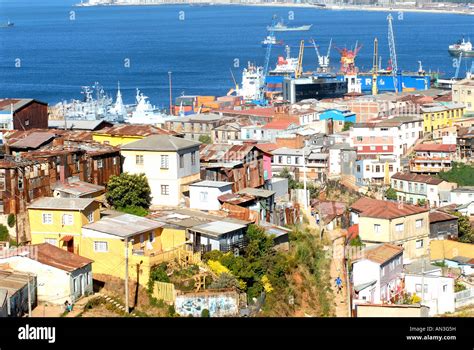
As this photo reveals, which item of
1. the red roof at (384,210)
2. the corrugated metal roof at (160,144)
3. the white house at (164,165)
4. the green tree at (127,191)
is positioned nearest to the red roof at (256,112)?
the red roof at (384,210)

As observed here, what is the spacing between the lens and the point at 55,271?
212 inches

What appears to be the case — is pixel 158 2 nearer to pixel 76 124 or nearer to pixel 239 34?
pixel 239 34

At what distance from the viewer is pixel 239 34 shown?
5534cm

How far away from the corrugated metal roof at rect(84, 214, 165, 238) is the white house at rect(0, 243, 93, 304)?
13.0 inches

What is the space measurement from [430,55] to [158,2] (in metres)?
61.4

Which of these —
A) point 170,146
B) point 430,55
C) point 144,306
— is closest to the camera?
point 144,306

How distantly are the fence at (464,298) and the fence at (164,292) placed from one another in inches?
97.7

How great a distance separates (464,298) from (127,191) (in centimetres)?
250

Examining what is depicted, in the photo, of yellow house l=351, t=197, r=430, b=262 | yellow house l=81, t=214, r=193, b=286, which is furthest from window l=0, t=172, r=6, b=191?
yellow house l=351, t=197, r=430, b=262

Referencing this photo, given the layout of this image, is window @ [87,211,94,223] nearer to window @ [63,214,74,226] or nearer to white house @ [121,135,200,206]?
window @ [63,214,74,226]

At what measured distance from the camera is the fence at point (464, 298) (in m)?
7.26

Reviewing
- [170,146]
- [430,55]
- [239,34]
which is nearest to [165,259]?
[170,146]

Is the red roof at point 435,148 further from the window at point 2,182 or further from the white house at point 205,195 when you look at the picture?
the window at point 2,182
